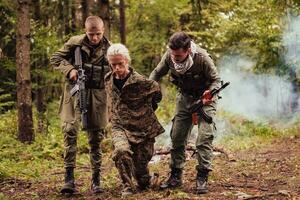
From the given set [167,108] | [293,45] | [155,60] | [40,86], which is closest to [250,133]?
[293,45]

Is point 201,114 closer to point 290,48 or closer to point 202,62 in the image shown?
point 202,62

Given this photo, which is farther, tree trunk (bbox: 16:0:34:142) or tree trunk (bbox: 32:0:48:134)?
tree trunk (bbox: 32:0:48:134)

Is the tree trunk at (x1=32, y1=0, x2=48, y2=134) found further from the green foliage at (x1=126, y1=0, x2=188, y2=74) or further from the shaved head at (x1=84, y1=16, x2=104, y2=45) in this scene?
the green foliage at (x1=126, y1=0, x2=188, y2=74)

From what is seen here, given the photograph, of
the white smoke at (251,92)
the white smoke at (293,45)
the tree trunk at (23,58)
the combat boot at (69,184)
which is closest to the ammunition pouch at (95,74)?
the combat boot at (69,184)

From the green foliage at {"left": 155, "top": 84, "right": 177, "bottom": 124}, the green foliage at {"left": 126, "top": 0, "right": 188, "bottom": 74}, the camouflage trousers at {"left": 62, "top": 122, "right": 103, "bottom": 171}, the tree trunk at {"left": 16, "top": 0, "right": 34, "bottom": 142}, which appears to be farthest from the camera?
the green foliage at {"left": 126, "top": 0, "right": 188, "bottom": 74}

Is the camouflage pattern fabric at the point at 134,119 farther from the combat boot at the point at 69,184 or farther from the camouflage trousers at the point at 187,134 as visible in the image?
the combat boot at the point at 69,184

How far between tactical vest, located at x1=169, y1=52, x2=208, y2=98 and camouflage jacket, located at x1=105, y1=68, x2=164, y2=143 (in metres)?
0.42

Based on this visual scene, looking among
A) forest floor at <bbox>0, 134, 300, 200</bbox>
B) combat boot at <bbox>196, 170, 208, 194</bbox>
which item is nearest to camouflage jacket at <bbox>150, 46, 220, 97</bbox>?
combat boot at <bbox>196, 170, 208, 194</bbox>

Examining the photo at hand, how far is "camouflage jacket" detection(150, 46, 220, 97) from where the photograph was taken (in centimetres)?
669

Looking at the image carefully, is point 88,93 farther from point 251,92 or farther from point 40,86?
point 251,92

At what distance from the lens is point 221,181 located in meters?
7.89

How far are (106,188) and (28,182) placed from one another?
1.78 metres

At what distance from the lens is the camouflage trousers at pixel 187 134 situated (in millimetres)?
6680

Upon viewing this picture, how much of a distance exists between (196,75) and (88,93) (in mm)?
1514
